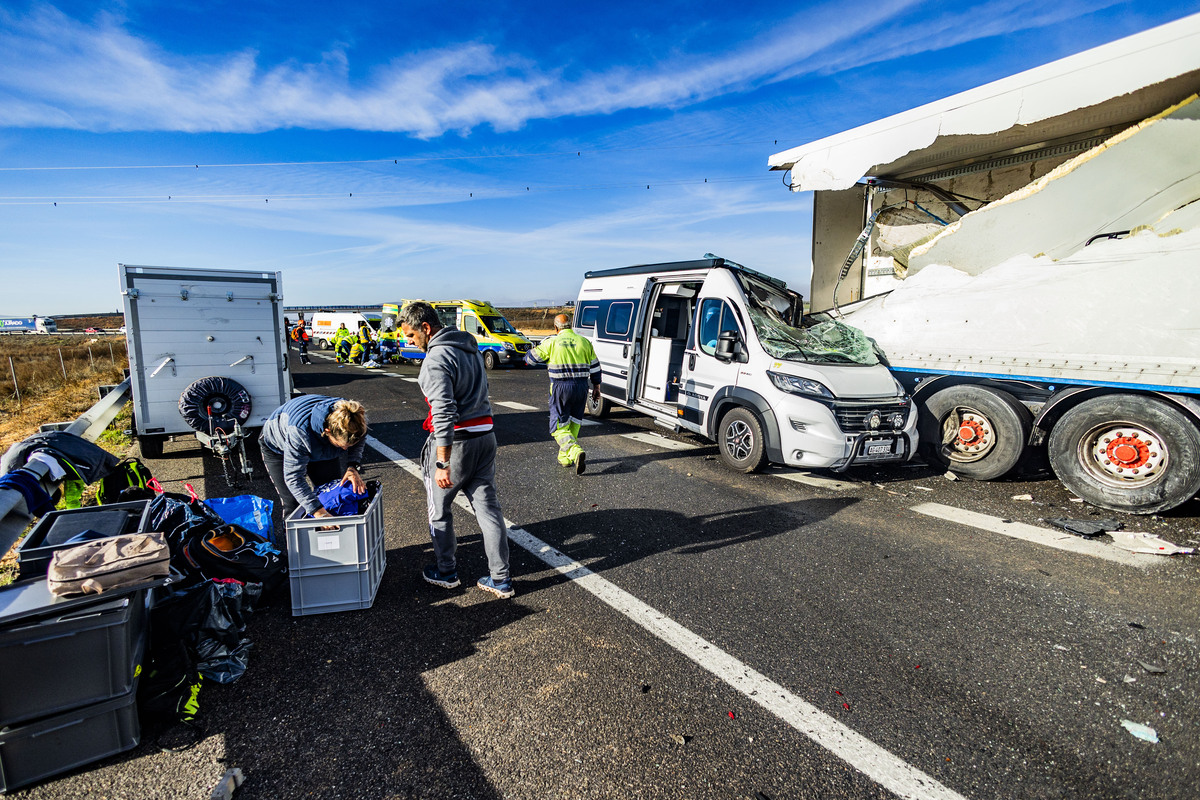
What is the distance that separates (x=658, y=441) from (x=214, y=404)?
18.9 feet

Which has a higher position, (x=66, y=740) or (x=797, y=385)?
(x=797, y=385)

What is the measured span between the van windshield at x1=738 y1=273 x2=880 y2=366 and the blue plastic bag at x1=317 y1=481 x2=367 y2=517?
4.60 m

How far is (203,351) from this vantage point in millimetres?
6785

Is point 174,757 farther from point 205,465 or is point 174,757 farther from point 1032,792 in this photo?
point 205,465

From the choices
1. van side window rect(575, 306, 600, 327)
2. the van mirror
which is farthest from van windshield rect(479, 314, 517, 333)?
the van mirror

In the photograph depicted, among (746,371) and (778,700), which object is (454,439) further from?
(746,371)

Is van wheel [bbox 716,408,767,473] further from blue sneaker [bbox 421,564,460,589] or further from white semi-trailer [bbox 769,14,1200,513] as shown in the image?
blue sneaker [bbox 421,564,460,589]

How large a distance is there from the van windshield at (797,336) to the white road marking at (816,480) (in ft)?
4.46

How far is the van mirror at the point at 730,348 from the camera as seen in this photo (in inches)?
262

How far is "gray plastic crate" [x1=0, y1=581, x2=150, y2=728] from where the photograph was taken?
2.04 metres

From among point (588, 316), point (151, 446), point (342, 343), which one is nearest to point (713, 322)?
point (588, 316)

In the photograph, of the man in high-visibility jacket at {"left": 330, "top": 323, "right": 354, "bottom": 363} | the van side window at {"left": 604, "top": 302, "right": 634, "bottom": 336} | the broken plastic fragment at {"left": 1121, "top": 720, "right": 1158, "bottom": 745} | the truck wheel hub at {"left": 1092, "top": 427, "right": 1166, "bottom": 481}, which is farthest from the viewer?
the man in high-visibility jacket at {"left": 330, "top": 323, "right": 354, "bottom": 363}

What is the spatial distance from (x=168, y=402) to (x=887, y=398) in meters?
8.27

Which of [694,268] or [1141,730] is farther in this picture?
[694,268]
